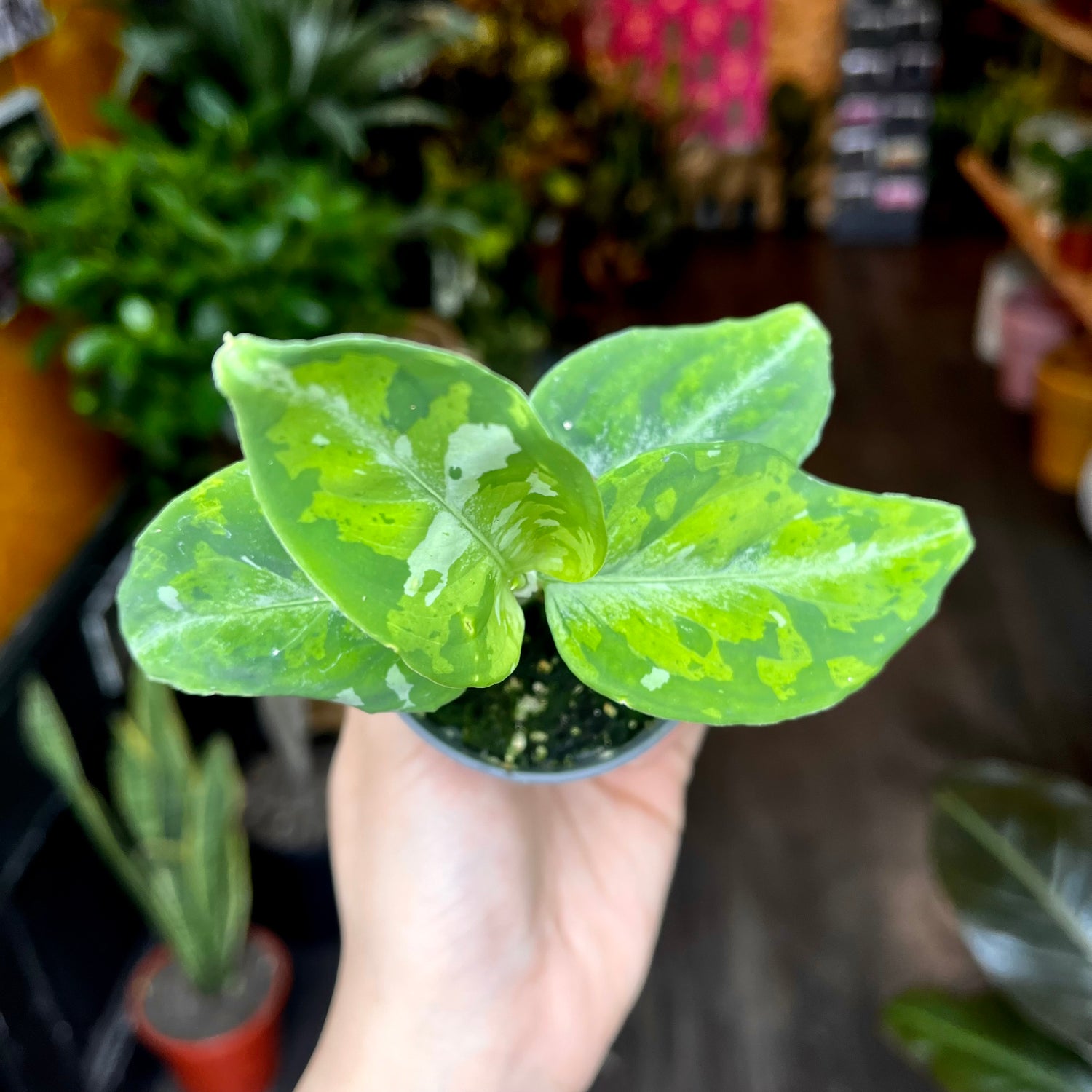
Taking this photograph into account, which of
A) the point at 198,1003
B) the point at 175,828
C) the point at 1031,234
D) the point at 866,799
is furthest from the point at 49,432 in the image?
the point at 1031,234

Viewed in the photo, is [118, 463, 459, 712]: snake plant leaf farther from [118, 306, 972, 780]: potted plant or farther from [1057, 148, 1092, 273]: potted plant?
[1057, 148, 1092, 273]: potted plant

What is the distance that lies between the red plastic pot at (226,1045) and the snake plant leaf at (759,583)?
1.21 metres

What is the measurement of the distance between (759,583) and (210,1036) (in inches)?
50.5

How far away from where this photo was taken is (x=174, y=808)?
1.26 meters

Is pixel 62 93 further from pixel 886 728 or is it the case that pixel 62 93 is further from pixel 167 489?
pixel 886 728

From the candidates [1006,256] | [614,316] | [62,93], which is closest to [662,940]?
[62,93]

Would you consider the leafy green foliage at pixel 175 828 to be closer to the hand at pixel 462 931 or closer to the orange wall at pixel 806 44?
the hand at pixel 462 931

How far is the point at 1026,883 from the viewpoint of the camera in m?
1.05

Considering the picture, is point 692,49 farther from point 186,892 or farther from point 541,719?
point 541,719

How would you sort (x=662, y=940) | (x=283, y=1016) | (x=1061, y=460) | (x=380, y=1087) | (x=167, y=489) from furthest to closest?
(x=1061, y=460) → (x=662, y=940) → (x=283, y=1016) → (x=167, y=489) → (x=380, y=1087)

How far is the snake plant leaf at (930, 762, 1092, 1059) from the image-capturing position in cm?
100

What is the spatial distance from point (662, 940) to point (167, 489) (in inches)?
44.5

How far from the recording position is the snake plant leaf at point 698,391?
44 cm

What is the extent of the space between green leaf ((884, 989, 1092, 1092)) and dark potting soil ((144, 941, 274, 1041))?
0.88m
